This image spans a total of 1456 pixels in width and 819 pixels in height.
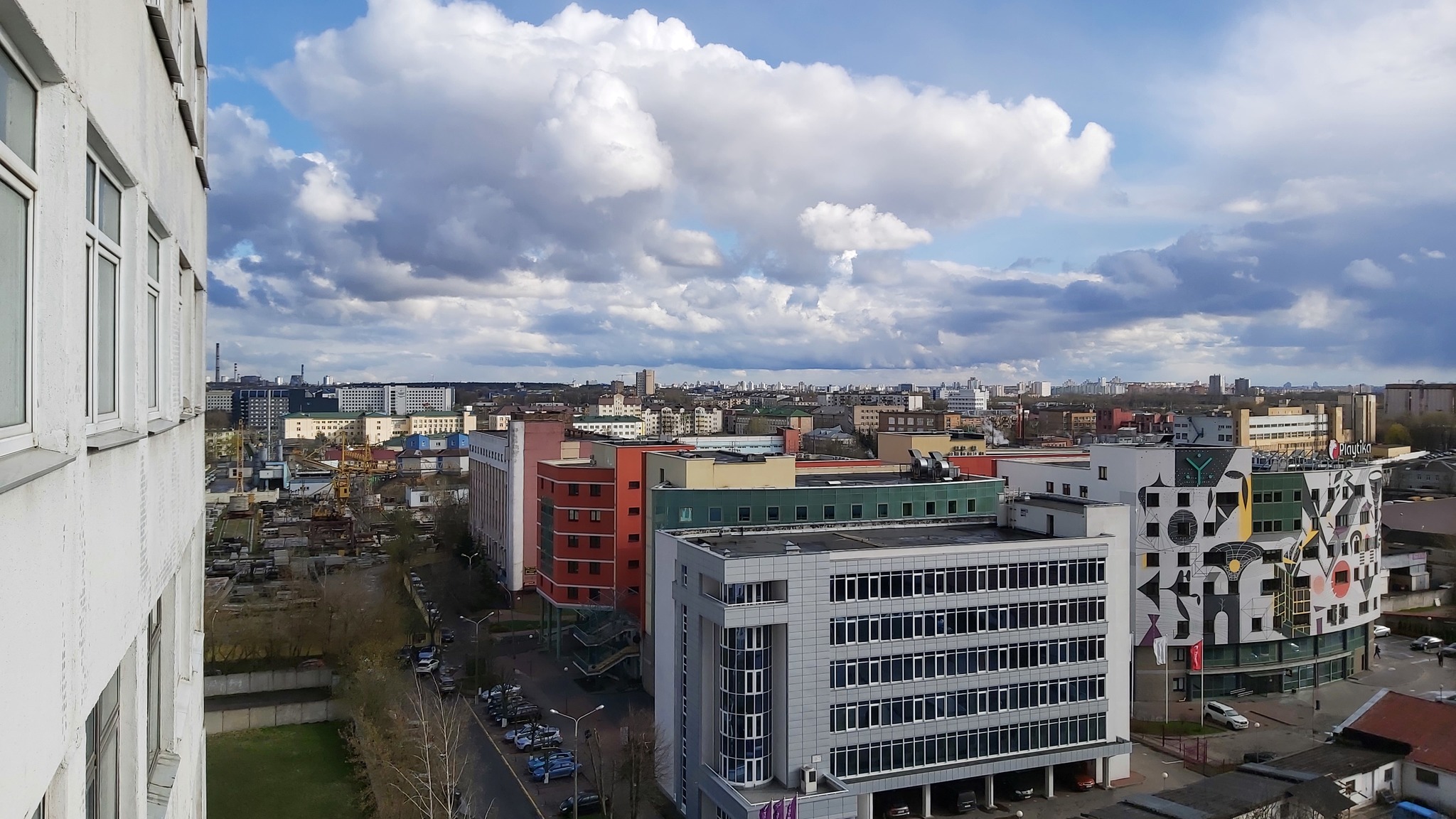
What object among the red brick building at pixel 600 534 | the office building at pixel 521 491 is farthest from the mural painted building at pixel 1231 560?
the office building at pixel 521 491

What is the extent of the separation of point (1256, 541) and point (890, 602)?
20606 mm

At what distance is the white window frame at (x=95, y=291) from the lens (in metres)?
2.96

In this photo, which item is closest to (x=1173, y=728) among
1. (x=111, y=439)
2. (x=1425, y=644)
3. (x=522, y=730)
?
(x=1425, y=644)

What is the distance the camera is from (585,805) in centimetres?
2764

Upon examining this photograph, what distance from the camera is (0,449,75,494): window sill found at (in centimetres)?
192

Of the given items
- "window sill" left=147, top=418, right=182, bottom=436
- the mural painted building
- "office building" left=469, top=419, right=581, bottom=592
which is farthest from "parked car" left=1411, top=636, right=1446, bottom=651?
"window sill" left=147, top=418, right=182, bottom=436

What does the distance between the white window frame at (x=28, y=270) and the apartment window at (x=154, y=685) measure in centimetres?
303

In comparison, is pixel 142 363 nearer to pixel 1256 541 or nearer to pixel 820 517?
pixel 820 517

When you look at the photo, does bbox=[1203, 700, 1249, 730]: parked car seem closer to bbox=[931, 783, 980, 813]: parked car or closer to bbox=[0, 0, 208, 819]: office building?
bbox=[931, 783, 980, 813]: parked car

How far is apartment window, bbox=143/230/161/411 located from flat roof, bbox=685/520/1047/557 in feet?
70.1

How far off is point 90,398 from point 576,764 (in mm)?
26649

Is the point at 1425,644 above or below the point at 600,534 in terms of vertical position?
below

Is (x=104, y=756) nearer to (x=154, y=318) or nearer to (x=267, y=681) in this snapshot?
(x=154, y=318)

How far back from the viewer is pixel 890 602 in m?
26.0
